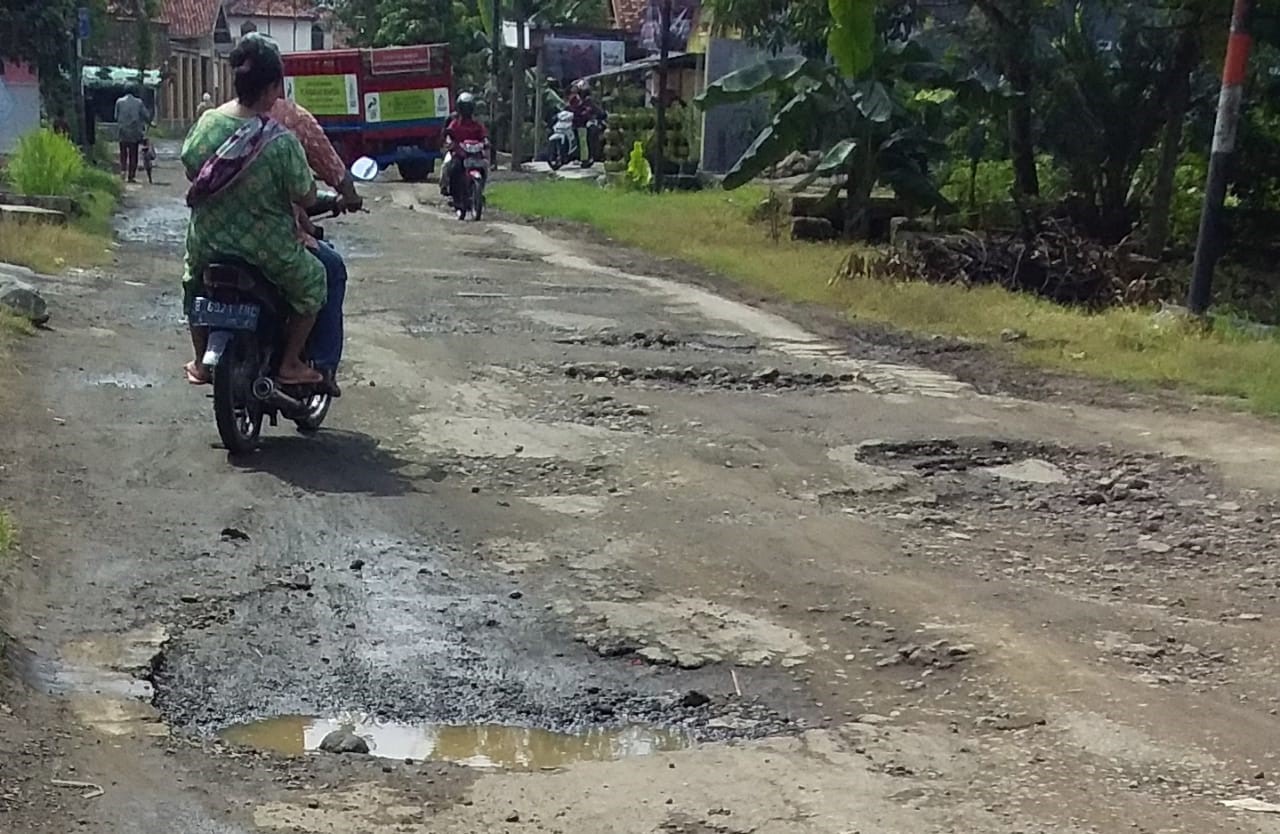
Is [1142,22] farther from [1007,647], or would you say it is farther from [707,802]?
[707,802]

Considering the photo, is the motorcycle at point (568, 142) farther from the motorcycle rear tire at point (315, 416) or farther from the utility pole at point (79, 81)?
the motorcycle rear tire at point (315, 416)

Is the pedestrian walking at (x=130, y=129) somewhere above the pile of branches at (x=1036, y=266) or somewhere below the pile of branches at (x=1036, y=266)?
above

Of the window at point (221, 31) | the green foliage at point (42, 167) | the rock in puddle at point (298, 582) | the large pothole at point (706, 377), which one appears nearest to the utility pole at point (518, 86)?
the green foliage at point (42, 167)

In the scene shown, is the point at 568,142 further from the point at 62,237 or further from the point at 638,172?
the point at 62,237

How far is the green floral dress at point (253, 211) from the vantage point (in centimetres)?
674

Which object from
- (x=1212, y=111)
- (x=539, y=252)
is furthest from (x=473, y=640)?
(x=1212, y=111)

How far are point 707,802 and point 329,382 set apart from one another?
4066 millimetres

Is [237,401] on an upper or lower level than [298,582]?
upper

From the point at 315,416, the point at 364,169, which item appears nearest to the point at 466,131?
the point at 364,169

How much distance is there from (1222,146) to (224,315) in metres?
7.04

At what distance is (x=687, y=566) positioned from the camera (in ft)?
18.3

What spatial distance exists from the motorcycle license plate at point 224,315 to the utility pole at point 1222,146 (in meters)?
6.93

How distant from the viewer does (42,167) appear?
1720 cm

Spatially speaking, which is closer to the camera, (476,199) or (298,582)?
(298,582)
